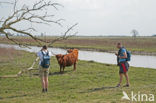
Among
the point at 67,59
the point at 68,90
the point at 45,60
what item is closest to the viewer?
the point at 45,60

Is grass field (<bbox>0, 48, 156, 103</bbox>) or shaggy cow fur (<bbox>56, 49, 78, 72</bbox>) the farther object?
shaggy cow fur (<bbox>56, 49, 78, 72</bbox>)

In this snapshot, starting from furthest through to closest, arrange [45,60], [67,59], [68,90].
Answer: [67,59] → [68,90] → [45,60]

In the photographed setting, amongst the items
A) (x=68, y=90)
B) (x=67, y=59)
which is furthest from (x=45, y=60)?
(x=67, y=59)

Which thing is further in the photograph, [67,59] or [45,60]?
[67,59]

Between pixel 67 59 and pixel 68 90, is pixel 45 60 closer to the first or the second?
pixel 68 90

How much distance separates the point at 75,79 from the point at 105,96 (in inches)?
186

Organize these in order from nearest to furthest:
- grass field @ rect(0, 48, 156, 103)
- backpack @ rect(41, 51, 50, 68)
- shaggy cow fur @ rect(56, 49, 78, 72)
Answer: grass field @ rect(0, 48, 156, 103) → backpack @ rect(41, 51, 50, 68) → shaggy cow fur @ rect(56, 49, 78, 72)

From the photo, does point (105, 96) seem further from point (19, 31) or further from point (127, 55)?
point (19, 31)

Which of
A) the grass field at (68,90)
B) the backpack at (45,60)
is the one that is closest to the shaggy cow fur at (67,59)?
the grass field at (68,90)

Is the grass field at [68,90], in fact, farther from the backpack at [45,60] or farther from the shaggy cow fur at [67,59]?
the shaggy cow fur at [67,59]

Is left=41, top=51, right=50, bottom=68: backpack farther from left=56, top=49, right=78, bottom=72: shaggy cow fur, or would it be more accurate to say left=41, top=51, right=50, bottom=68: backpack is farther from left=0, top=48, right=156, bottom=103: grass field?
left=56, top=49, right=78, bottom=72: shaggy cow fur

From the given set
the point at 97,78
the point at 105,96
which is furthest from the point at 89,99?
the point at 97,78

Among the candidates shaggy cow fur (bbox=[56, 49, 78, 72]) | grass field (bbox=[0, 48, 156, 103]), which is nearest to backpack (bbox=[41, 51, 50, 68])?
grass field (bbox=[0, 48, 156, 103])

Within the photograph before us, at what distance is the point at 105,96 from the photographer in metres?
8.98
